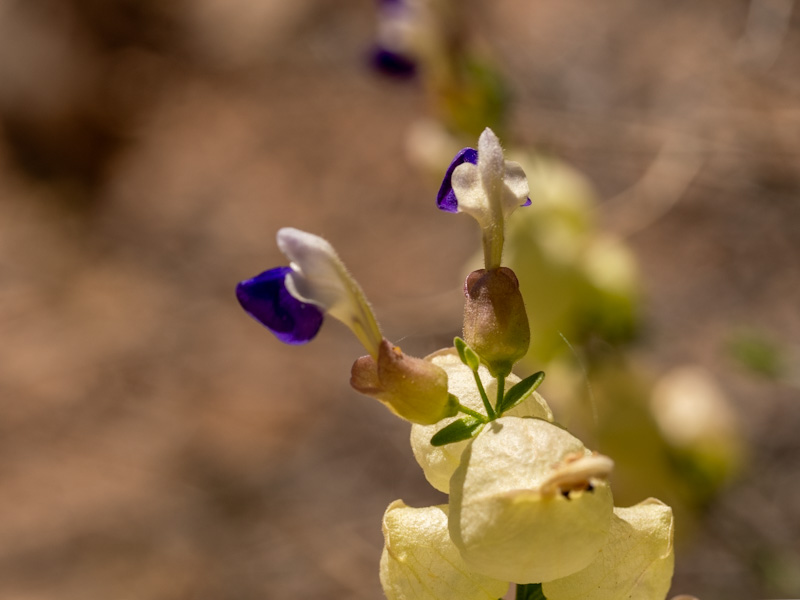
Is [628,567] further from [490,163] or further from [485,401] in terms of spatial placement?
[490,163]

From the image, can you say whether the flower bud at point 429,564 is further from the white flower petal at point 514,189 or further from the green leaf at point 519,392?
the white flower petal at point 514,189

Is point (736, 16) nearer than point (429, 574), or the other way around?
point (429, 574)

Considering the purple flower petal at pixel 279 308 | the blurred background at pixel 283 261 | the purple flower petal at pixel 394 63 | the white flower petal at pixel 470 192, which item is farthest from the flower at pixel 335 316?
the purple flower petal at pixel 394 63

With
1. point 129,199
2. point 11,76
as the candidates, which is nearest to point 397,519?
point 129,199

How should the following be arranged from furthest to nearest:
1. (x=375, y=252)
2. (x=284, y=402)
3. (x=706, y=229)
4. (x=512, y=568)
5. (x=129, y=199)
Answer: (x=129, y=199)
(x=375, y=252)
(x=284, y=402)
(x=706, y=229)
(x=512, y=568)

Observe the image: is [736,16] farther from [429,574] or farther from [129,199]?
[429,574]
